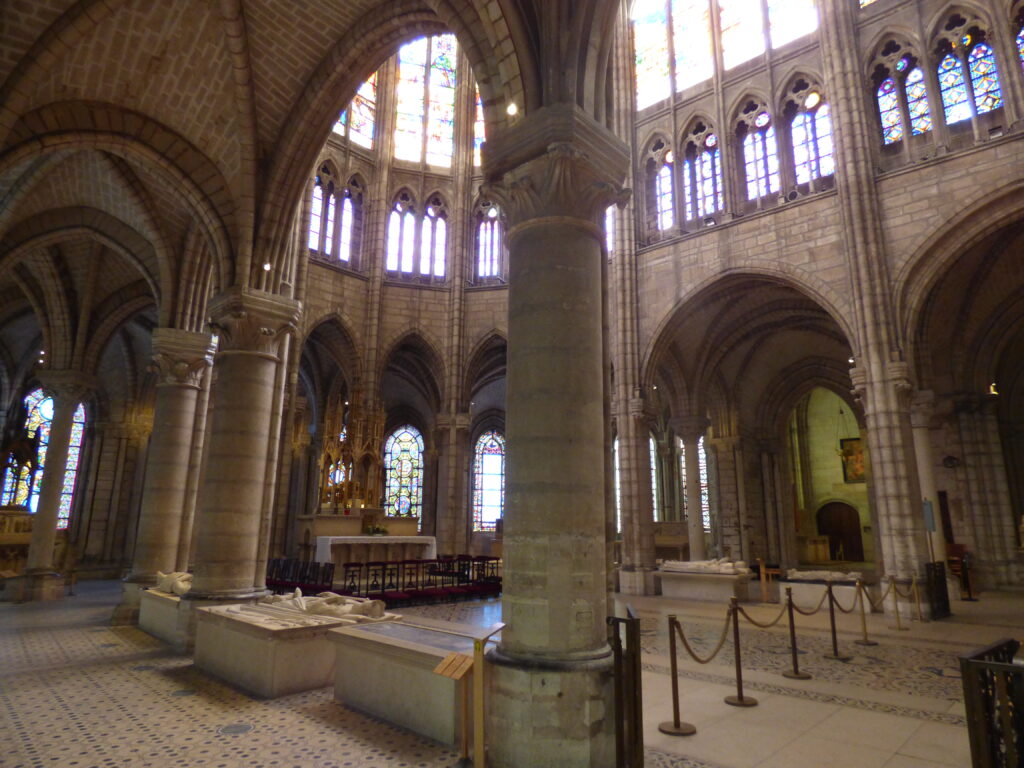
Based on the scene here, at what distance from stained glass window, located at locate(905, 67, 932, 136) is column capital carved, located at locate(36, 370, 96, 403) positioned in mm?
21352

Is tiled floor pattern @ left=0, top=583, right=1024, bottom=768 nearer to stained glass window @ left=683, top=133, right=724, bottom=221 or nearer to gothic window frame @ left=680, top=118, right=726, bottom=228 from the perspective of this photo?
gothic window frame @ left=680, top=118, right=726, bottom=228

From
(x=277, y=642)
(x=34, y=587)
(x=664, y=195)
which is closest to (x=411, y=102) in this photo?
(x=664, y=195)

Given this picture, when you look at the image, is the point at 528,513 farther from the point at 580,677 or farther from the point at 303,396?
the point at 303,396

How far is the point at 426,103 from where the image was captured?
76.8 feet

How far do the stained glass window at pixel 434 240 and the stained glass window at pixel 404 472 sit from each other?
33.7ft

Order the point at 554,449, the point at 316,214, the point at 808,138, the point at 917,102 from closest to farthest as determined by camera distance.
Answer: the point at 554,449 → the point at 917,102 → the point at 808,138 → the point at 316,214

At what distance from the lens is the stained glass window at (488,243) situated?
23.1 m

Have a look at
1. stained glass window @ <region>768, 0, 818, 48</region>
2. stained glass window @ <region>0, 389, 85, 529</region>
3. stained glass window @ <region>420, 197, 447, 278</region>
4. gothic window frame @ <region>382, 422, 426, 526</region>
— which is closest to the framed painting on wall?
stained glass window @ <region>768, 0, 818, 48</region>

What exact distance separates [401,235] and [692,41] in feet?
37.2

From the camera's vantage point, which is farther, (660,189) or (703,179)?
(660,189)

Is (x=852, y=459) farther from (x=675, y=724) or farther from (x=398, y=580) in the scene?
(x=675, y=724)

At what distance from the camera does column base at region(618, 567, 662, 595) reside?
16359 mm

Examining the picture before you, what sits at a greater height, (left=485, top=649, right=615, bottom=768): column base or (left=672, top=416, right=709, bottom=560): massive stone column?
(left=672, top=416, right=709, bottom=560): massive stone column

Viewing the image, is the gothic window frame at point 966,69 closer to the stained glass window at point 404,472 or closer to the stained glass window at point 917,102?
the stained glass window at point 917,102
